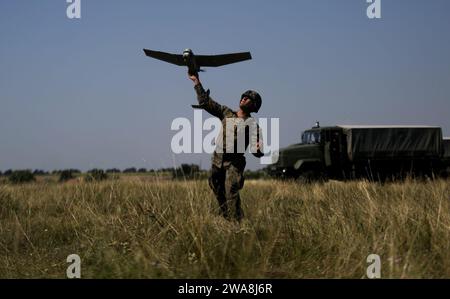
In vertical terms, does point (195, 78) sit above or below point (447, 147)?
above

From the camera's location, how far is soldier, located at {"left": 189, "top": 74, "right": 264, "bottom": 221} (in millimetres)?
4914

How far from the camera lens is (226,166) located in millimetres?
4957

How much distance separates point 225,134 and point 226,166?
32 cm

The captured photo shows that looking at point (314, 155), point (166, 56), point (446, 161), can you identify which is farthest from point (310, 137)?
point (166, 56)

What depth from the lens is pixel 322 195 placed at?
319 inches

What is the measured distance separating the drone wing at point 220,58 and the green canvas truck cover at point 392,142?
42.6ft

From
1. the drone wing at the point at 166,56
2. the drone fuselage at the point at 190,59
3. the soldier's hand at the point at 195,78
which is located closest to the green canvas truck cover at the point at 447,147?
the drone wing at the point at 166,56

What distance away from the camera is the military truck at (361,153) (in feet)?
57.8

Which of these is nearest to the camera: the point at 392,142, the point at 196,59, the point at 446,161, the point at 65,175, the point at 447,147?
the point at 196,59

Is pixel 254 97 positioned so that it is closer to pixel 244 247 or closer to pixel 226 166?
pixel 226 166

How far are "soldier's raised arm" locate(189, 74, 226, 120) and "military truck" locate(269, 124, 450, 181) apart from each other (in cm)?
1182
